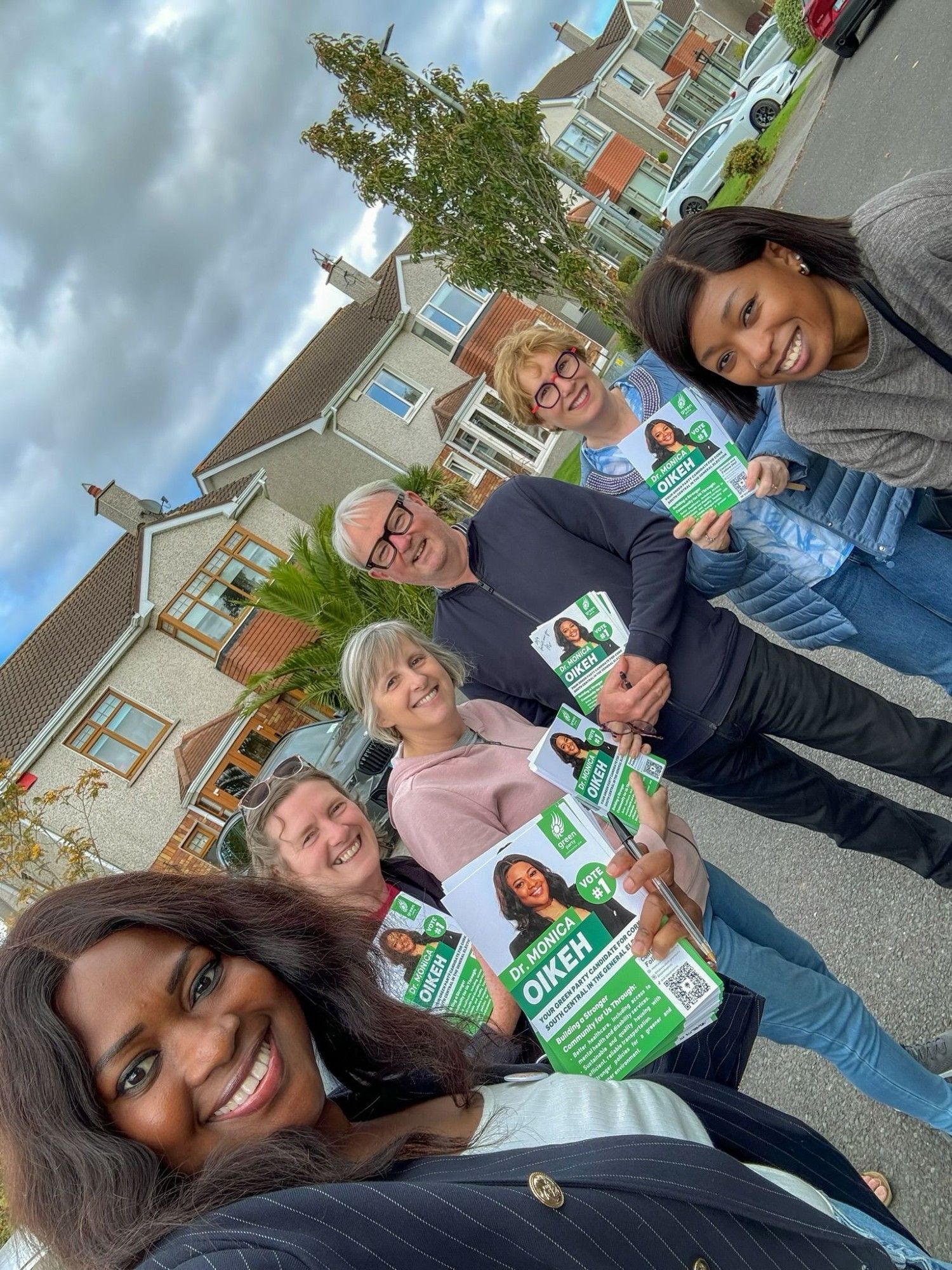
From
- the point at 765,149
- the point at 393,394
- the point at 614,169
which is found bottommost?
the point at 765,149

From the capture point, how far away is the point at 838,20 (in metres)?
10.2

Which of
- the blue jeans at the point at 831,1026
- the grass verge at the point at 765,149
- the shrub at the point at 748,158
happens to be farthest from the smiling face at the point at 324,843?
the shrub at the point at 748,158

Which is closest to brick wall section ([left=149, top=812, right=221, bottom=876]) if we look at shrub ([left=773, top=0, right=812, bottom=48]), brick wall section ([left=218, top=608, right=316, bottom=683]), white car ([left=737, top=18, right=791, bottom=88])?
brick wall section ([left=218, top=608, right=316, bottom=683])

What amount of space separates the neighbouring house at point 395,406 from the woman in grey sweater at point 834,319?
23.6 meters

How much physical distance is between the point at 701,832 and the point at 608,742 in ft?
13.2

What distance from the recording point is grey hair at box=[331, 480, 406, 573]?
A: 10.1 ft

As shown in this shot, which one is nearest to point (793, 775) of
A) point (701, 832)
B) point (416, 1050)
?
point (416, 1050)

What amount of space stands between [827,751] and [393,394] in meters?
26.1

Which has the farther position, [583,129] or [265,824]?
[583,129]

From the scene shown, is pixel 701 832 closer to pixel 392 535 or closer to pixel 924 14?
pixel 392 535

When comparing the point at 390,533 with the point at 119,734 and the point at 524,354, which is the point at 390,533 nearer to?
the point at 524,354

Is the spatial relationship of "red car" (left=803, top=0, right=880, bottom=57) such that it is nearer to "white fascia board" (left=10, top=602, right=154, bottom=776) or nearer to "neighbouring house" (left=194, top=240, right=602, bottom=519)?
"neighbouring house" (left=194, top=240, right=602, bottom=519)

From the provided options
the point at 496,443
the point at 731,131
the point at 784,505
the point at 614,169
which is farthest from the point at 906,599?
the point at 614,169

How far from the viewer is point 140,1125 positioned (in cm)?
131
